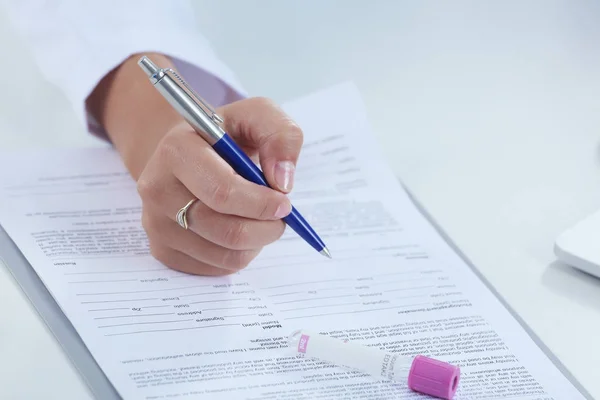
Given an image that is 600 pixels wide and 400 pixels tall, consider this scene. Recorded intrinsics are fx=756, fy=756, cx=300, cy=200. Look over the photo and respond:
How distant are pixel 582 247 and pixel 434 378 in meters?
0.20

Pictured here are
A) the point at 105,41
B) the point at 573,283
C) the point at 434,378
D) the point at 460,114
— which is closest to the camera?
the point at 434,378

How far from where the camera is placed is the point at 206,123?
0.48 meters

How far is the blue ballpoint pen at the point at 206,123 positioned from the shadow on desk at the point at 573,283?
182mm

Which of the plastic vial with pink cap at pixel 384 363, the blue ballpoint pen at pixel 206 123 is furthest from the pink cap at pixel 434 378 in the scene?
the blue ballpoint pen at pixel 206 123

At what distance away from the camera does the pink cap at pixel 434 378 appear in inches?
17.0

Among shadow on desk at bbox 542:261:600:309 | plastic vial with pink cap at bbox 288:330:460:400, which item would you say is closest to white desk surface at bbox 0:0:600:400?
shadow on desk at bbox 542:261:600:309

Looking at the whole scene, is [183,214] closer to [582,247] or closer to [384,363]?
[384,363]

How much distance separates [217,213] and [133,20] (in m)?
0.28

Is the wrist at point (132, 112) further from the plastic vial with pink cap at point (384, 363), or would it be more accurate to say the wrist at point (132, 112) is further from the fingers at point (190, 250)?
the plastic vial with pink cap at point (384, 363)

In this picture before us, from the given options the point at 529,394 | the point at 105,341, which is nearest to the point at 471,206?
the point at 529,394

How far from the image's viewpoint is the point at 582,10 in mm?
1023

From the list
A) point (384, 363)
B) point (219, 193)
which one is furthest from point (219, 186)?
point (384, 363)

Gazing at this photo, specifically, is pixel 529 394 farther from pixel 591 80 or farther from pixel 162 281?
pixel 591 80

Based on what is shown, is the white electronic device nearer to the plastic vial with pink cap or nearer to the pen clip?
the plastic vial with pink cap
